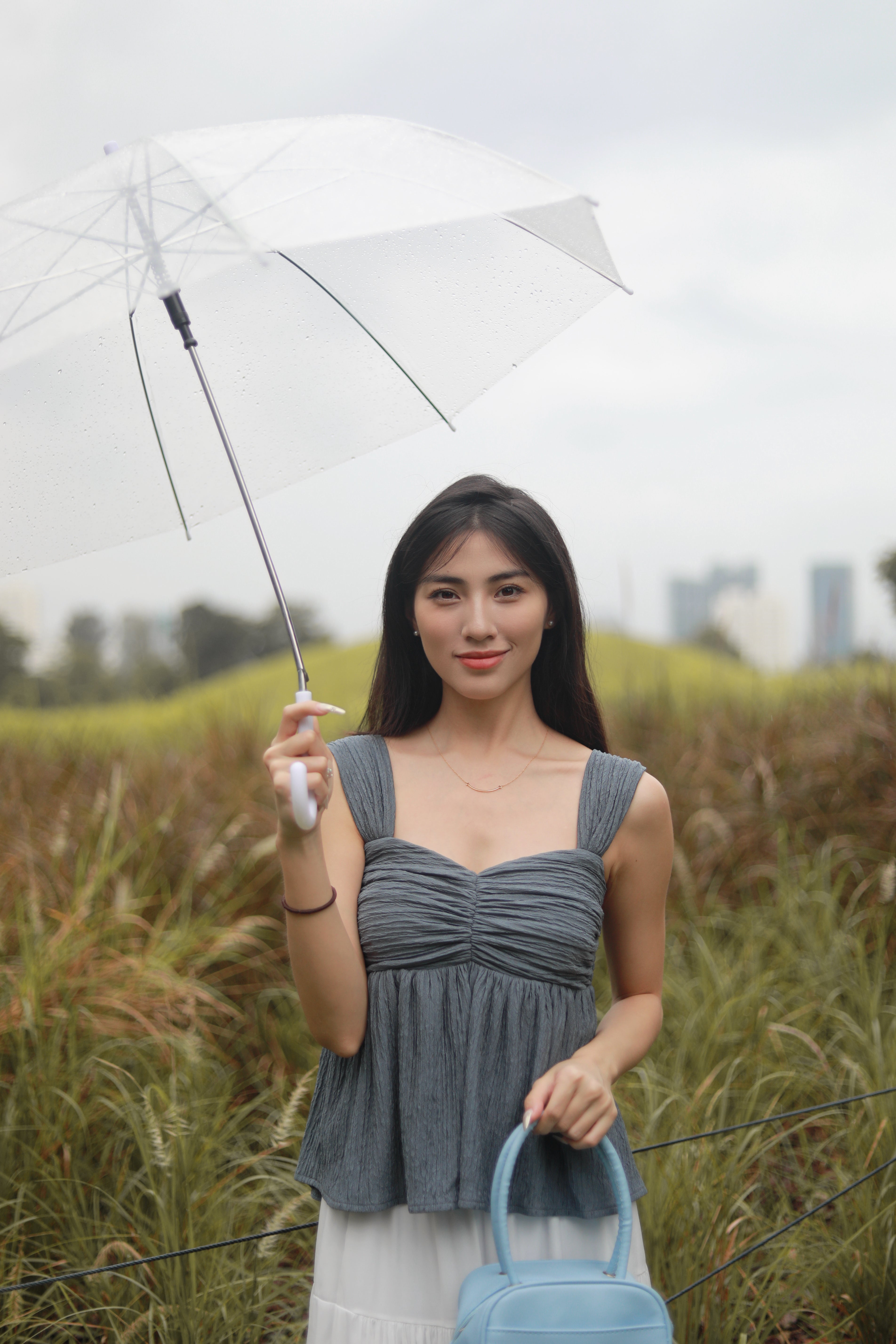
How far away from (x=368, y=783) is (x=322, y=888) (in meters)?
0.31

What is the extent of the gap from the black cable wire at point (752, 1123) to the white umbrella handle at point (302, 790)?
1.06m

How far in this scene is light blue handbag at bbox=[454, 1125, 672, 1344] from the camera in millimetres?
1324

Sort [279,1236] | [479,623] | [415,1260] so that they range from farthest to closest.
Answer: [279,1236], [479,623], [415,1260]

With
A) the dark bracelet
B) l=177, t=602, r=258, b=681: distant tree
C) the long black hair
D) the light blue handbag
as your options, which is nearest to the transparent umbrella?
the long black hair

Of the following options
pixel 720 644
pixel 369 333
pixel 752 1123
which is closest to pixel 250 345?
pixel 369 333

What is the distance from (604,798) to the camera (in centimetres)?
180

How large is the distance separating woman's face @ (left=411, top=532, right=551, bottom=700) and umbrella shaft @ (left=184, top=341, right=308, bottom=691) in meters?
0.26

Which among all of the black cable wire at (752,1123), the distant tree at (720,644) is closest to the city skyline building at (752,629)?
the distant tree at (720,644)

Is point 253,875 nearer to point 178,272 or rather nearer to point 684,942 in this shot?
point 684,942

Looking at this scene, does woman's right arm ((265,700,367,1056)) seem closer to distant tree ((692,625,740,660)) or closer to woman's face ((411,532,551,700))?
woman's face ((411,532,551,700))

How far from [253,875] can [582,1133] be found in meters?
3.37

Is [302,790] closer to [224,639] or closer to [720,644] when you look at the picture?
[720,644]

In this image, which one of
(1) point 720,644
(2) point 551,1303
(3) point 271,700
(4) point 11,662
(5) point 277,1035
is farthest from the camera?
(4) point 11,662

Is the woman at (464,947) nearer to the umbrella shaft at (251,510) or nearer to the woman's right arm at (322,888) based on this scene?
the woman's right arm at (322,888)
